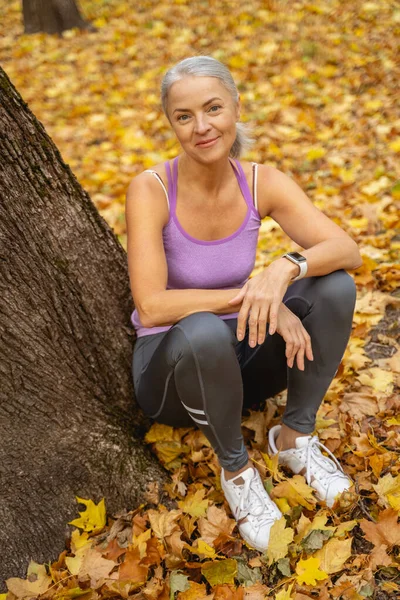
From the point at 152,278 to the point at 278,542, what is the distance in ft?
3.16

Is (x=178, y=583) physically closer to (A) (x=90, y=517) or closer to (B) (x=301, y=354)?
(A) (x=90, y=517)

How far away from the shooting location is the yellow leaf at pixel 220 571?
1.76 metres

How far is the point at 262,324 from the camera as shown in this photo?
6.07 feet

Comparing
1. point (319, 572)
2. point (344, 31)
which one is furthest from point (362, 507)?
point (344, 31)

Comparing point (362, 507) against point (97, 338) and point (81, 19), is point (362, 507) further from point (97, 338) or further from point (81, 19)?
point (81, 19)

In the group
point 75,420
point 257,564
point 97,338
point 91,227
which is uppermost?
point 91,227

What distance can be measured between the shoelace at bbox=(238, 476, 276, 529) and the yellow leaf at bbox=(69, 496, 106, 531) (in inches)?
19.8

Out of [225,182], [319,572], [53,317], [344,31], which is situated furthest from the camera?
[344,31]

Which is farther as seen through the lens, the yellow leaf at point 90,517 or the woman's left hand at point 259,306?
the yellow leaf at point 90,517

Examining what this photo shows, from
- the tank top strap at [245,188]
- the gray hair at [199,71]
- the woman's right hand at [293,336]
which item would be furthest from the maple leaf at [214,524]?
the gray hair at [199,71]

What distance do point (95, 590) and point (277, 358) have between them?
3.22ft

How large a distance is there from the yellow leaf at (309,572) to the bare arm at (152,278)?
838 mm

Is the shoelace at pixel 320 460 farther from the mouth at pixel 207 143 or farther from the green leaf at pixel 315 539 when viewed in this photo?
the mouth at pixel 207 143

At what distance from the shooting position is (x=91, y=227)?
6.52ft
